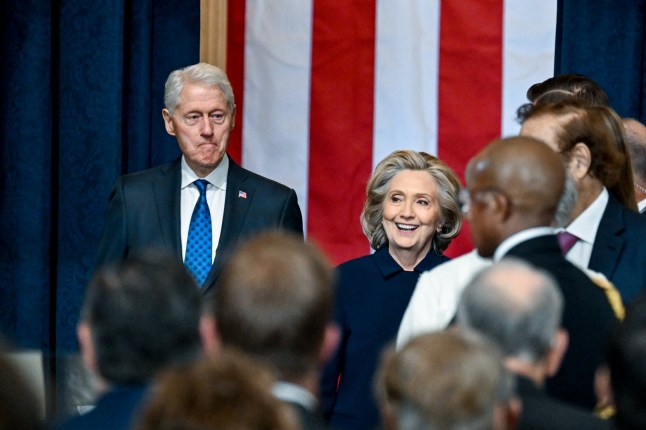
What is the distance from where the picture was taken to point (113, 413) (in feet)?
6.96

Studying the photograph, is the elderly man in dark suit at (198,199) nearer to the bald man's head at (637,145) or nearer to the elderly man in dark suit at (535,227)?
the bald man's head at (637,145)

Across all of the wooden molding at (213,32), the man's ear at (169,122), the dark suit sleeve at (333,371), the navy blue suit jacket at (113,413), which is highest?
the wooden molding at (213,32)

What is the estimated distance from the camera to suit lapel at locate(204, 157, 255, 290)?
4.38m

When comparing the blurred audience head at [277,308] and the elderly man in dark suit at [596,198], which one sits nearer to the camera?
the blurred audience head at [277,308]

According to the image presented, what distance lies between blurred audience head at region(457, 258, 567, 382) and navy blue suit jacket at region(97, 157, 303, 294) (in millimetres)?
2147

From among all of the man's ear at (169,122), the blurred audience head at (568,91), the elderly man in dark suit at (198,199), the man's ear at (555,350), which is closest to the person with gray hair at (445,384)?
the man's ear at (555,350)

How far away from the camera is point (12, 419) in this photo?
151cm

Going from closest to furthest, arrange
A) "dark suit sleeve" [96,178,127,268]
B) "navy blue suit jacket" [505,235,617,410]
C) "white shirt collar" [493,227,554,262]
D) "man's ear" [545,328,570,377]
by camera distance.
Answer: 1. "man's ear" [545,328,570,377]
2. "navy blue suit jacket" [505,235,617,410]
3. "white shirt collar" [493,227,554,262]
4. "dark suit sleeve" [96,178,127,268]

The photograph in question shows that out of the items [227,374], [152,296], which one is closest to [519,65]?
[152,296]

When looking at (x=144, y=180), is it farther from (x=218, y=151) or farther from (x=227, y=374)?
(x=227, y=374)

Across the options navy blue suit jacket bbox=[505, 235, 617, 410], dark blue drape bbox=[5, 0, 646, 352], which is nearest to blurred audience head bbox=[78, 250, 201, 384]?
navy blue suit jacket bbox=[505, 235, 617, 410]

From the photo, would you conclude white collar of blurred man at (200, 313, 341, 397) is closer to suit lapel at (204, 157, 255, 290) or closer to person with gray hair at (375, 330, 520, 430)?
person with gray hair at (375, 330, 520, 430)

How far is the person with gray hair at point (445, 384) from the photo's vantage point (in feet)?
5.83

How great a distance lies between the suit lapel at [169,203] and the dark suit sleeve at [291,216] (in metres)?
0.36
